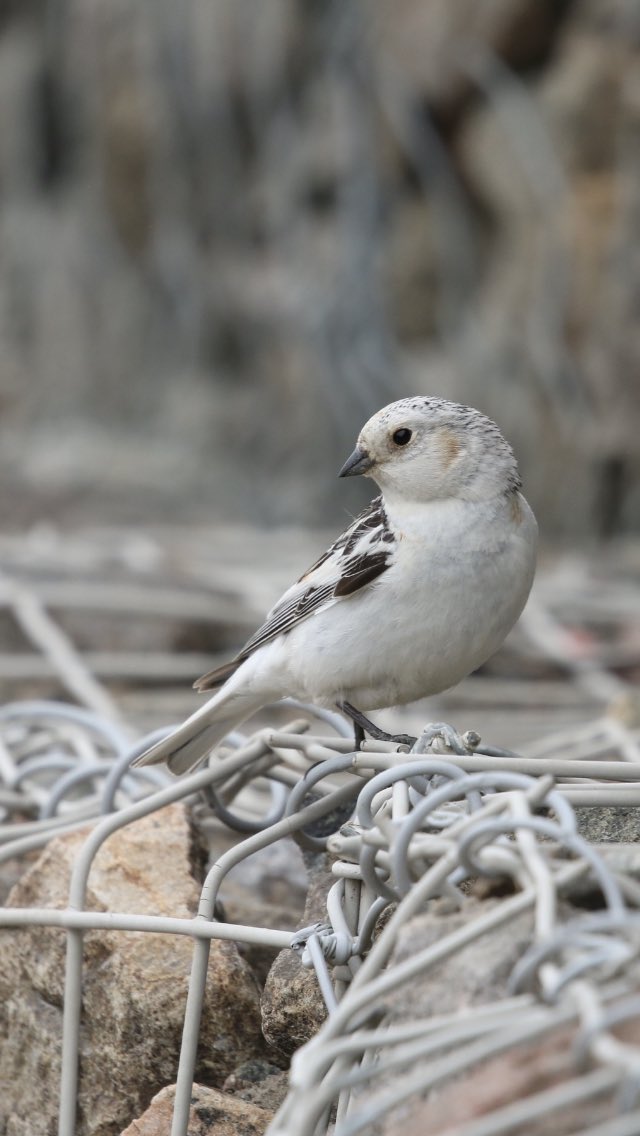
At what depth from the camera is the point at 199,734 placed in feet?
9.02

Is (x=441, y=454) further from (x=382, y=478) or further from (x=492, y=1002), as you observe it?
(x=492, y=1002)

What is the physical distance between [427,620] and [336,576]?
0.88 feet

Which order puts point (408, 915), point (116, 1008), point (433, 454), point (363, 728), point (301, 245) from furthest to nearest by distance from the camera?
1. point (301, 245)
2. point (363, 728)
3. point (433, 454)
4. point (116, 1008)
5. point (408, 915)

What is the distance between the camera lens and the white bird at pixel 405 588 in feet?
7.93

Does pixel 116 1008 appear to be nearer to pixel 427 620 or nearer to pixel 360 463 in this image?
pixel 427 620

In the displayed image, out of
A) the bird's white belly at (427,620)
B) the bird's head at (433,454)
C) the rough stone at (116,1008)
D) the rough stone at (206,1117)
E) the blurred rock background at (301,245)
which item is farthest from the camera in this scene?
the blurred rock background at (301,245)

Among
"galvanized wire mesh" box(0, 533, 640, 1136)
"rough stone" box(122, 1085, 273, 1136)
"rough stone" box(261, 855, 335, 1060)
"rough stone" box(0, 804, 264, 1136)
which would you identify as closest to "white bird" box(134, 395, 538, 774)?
"galvanized wire mesh" box(0, 533, 640, 1136)

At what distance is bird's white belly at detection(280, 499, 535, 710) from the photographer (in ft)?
7.88

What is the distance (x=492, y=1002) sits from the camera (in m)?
1.42

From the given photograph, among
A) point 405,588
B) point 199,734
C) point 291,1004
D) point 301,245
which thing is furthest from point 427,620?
point 301,245

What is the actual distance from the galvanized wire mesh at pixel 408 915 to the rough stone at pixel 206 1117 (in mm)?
122

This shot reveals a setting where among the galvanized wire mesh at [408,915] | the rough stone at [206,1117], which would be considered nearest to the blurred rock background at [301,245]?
the galvanized wire mesh at [408,915]

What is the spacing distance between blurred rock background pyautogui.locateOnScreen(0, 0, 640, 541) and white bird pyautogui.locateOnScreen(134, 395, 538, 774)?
178 inches

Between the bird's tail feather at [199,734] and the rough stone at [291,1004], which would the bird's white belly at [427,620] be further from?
the rough stone at [291,1004]
